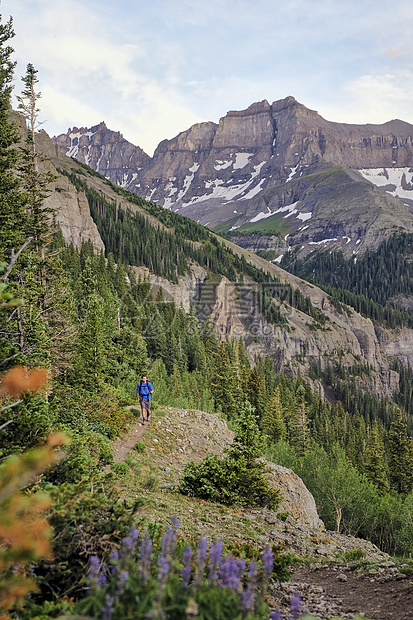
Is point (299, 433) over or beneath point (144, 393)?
beneath

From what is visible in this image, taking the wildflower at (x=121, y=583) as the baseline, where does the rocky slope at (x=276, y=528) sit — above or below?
below

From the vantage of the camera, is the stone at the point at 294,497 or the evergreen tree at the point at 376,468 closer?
the stone at the point at 294,497

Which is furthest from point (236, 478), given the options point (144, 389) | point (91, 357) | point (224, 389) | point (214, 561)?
point (224, 389)

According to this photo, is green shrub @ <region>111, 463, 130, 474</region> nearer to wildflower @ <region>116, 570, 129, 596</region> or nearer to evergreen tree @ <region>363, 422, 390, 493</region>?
wildflower @ <region>116, 570, 129, 596</region>

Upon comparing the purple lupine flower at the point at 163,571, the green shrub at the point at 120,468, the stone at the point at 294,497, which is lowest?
→ the stone at the point at 294,497

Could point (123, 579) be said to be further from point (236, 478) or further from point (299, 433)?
point (299, 433)

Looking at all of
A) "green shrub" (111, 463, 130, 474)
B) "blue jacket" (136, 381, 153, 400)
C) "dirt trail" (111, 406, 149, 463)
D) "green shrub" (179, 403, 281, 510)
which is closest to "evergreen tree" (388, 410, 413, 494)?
"dirt trail" (111, 406, 149, 463)

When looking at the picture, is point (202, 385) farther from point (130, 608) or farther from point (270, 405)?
point (130, 608)

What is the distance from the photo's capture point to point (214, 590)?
404cm

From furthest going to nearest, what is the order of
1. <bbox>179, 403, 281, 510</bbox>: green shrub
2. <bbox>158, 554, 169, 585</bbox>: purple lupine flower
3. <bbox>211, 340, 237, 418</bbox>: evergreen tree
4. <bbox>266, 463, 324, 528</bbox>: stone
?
1. <bbox>211, 340, 237, 418</bbox>: evergreen tree
2. <bbox>266, 463, 324, 528</bbox>: stone
3. <bbox>179, 403, 281, 510</bbox>: green shrub
4. <bbox>158, 554, 169, 585</bbox>: purple lupine flower

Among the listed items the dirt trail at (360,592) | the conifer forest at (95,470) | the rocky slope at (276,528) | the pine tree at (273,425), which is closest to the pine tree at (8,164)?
the conifer forest at (95,470)

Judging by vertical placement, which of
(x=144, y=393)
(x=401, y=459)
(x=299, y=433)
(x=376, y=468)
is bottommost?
(x=376, y=468)

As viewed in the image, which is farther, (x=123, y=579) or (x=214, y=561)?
(x=214, y=561)

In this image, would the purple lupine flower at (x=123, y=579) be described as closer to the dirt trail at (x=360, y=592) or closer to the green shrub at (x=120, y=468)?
the dirt trail at (x=360, y=592)
